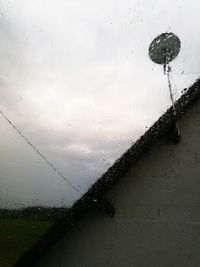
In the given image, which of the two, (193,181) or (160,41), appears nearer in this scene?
(193,181)

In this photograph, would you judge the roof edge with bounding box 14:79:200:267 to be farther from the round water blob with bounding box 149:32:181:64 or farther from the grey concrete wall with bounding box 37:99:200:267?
the round water blob with bounding box 149:32:181:64

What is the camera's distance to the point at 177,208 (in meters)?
6.44

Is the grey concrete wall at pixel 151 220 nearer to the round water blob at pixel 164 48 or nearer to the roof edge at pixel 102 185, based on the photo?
the roof edge at pixel 102 185

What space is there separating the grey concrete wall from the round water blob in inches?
58.5

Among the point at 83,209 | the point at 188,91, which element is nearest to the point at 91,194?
the point at 83,209

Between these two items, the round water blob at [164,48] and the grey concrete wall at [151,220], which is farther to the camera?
the round water blob at [164,48]

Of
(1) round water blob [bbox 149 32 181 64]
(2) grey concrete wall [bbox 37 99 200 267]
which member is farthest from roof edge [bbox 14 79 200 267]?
(1) round water blob [bbox 149 32 181 64]

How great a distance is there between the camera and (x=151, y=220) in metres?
6.46

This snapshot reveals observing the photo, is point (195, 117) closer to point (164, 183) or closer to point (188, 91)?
point (188, 91)

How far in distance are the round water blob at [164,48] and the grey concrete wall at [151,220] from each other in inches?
58.5

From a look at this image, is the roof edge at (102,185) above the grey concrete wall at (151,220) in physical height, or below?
above

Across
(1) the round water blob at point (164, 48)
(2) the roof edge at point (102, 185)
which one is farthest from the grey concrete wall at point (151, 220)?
(1) the round water blob at point (164, 48)

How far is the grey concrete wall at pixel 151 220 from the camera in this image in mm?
6352

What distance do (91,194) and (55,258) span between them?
1.34 metres
